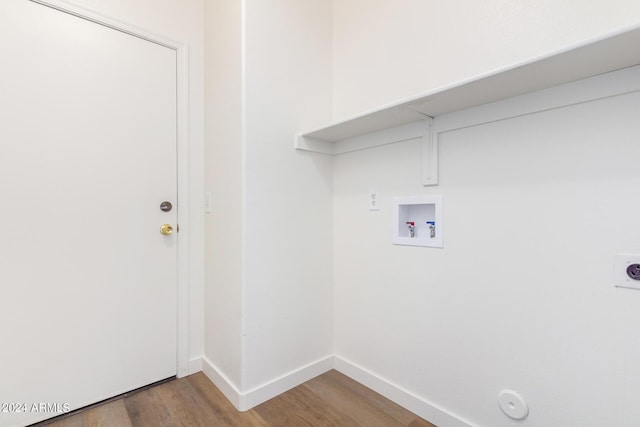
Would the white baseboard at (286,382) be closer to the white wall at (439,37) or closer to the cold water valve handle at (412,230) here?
the cold water valve handle at (412,230)

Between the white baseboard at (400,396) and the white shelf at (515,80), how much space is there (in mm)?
1382

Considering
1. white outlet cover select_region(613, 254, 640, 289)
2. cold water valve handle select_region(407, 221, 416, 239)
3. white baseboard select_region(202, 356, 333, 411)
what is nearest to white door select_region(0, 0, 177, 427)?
white baseboard select_region(202, 356, 333, 411)

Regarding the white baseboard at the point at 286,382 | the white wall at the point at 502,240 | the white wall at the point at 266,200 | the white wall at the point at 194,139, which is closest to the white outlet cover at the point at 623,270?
the white wall at the point at 502,240

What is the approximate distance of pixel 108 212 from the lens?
5.09 feet

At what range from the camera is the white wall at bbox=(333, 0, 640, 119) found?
1.03 metres

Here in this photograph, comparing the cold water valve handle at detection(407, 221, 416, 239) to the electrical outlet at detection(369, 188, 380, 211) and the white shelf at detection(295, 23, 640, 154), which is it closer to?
the electrical outlet at detection(369, 188, 380, 211)

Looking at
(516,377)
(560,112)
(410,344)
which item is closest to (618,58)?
(560,112)

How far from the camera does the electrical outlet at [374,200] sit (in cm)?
166

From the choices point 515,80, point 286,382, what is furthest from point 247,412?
point 515,80

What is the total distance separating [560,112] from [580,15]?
33 cm

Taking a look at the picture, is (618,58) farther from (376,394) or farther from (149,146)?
(149,146)

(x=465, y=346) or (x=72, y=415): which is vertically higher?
(x=465, y=346)

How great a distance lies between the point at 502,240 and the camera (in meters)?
1.18

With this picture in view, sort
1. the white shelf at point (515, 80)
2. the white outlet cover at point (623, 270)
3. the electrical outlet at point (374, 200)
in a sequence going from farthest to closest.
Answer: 1. the electrical outlet at point (374, 200)
2. the white outlet cover at point (623, 270)
3. the white shelf at point (515, 80)
